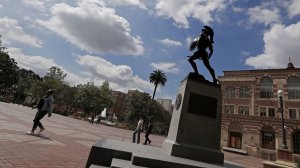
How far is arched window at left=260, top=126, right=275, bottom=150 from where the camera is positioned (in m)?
30.8

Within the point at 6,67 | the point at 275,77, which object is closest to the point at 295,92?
the point at 275,77

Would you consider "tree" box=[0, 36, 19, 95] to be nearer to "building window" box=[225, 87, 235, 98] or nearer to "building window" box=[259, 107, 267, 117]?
"building window" box=[225, 87, 235, 98]

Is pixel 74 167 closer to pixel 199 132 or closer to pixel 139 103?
pixel 199 132

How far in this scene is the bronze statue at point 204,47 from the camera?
299 inches

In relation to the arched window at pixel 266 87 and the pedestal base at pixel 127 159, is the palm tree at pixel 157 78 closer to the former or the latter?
the arched window at pixel 266 87

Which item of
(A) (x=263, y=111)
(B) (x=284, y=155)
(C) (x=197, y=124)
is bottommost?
(B) (x=284, y=155)

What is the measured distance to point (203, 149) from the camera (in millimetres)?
6223

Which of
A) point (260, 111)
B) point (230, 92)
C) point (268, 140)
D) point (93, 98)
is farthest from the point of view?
point (93, 98)

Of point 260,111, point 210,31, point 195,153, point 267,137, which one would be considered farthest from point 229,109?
point 195,153

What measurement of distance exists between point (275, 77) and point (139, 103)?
37.3 metres

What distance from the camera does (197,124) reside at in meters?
6.54

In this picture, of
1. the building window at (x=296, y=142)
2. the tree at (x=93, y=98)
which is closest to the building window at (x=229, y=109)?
the building window at (x=296, y=142)

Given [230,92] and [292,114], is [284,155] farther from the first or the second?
[230,92]

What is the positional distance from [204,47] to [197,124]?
9.53 ft
